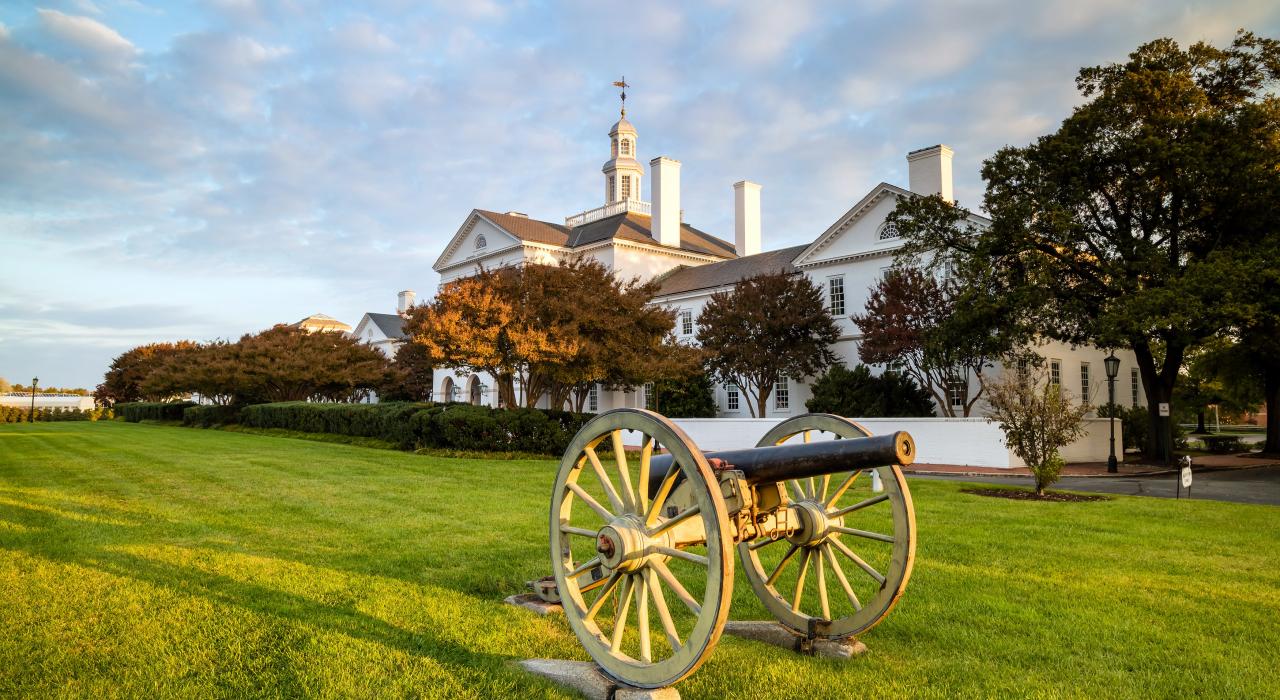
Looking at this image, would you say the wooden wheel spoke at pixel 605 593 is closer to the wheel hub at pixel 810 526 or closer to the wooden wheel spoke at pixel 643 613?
the wooden wheel spoke at pixel 643 613

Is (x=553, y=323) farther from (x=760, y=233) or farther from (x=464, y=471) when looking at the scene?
(x=760, y=233)

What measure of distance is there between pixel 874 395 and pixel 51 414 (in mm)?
60799

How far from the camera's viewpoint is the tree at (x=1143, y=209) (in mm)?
19859

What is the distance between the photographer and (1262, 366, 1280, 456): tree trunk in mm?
28594

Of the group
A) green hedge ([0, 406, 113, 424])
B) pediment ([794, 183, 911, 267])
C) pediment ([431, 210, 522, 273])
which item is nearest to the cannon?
pediment ([794, 183, 911, 267])

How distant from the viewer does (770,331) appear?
32.2 metres

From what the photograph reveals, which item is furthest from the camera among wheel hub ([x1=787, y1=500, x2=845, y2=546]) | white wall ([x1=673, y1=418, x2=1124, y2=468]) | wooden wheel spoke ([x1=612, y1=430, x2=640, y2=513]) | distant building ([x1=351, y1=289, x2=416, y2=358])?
distant building ([x1=351, y1=289, x2=416, y2=358])

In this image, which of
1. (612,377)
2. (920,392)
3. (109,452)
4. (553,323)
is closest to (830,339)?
(920,392)

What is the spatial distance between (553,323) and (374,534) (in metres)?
14.0

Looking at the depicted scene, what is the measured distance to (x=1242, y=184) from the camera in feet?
66.0

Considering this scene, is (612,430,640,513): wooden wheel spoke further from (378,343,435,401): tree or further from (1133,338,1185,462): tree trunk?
(378,343,435,401): tree

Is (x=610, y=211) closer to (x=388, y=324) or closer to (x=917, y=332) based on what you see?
(x=917, y=332)

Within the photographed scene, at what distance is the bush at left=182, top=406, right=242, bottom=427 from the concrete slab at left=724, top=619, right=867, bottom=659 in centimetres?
4351

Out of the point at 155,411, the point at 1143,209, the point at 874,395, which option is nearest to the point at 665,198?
the point at 874,395
